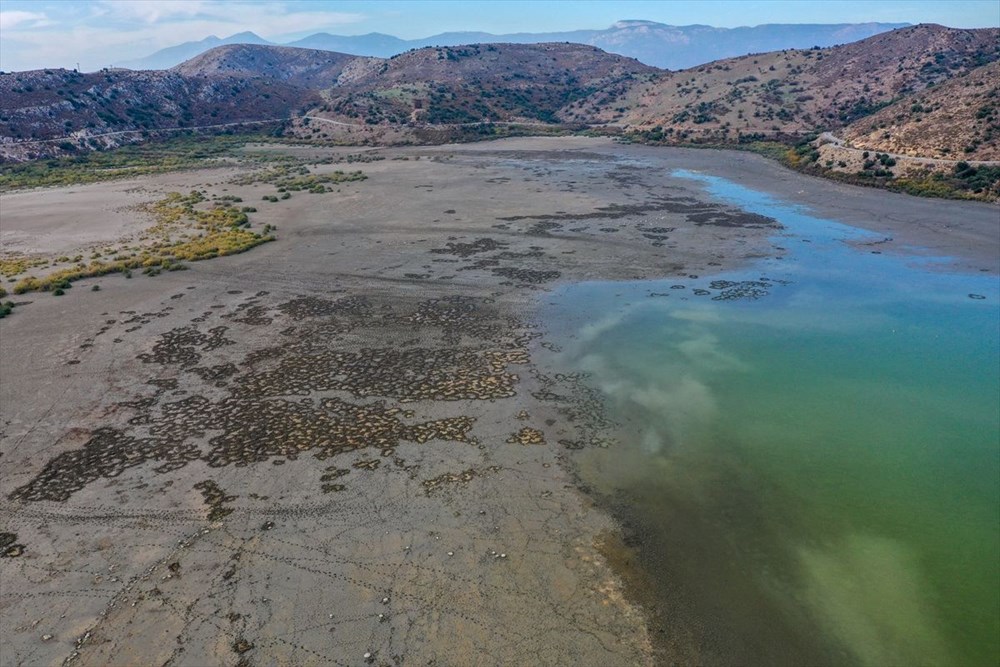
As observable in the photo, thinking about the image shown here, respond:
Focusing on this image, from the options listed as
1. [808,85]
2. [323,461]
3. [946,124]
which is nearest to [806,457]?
[323,461]

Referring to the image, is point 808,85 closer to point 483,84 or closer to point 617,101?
point 617,101

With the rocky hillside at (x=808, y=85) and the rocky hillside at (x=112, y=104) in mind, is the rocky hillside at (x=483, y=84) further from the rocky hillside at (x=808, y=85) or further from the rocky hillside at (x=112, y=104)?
the rocky hillside at (x=808, y=85)

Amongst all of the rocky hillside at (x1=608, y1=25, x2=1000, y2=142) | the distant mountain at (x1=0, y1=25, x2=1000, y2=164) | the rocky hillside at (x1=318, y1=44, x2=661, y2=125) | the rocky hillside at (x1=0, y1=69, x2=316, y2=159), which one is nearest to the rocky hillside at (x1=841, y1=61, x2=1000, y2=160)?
the distant mountain at (x1=0, y1=25, x2=1000, y2=164)

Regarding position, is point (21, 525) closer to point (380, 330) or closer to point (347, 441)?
point (347, 441)

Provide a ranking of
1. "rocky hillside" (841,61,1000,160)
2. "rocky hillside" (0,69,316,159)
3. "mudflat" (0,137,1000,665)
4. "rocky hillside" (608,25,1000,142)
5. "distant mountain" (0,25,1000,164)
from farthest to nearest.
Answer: "rocky hillside" (0,69,316,159), "rocky hillside" (608,25,1000,142), "distant mountain" (0,25,1000,164), "rocky hillside" (841,61,1000,160), "mudflat" (0,137,1000,665)

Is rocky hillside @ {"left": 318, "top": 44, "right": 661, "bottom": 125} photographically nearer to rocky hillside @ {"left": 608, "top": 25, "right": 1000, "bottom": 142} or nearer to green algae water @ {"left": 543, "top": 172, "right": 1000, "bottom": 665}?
rocky hillside @ {"left": 608, "top": 25, "right": 1000, "bottom": 142}

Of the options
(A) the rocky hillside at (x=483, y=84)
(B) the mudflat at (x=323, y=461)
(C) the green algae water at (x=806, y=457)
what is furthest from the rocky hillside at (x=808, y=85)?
(C) the green algae water at (x=806, y=457)

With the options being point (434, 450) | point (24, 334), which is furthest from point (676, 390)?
point (24, 334)
